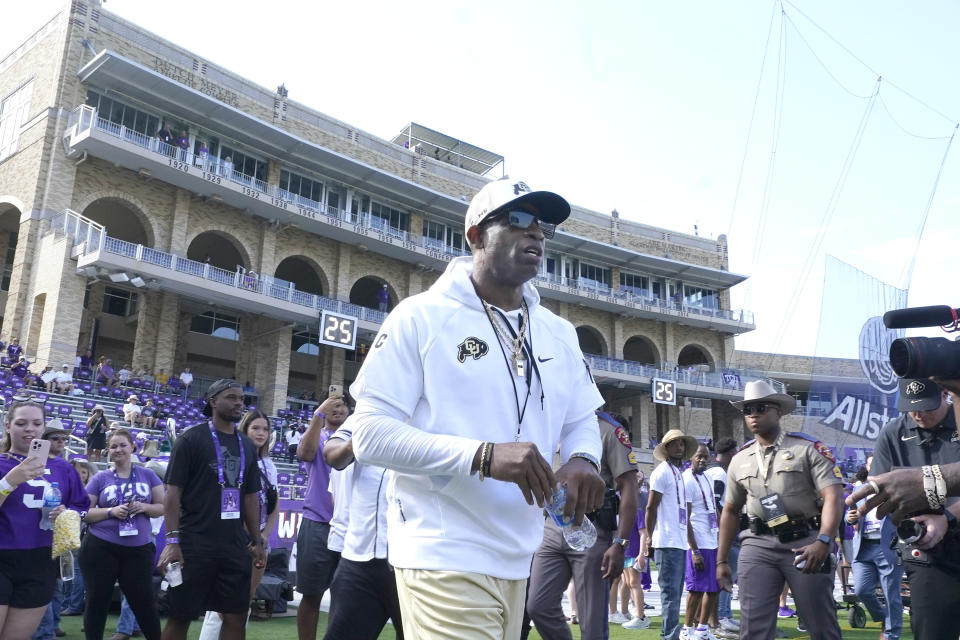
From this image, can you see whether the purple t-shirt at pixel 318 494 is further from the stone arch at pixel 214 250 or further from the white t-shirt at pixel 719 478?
the stone arch at pixel 214 250

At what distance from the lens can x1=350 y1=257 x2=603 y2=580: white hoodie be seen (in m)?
2.00

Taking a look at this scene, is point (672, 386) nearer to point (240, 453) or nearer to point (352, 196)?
point (352, 196)

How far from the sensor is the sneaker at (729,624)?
8.16m

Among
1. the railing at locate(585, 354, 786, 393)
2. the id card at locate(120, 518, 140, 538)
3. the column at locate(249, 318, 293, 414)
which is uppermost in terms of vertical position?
the railing at locate(585, 354, 786, 393)

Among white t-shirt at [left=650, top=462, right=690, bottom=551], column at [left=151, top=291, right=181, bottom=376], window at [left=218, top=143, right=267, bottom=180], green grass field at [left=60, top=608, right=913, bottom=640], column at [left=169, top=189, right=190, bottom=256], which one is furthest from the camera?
window at [left=218, top=143, right=267, bottom=180]

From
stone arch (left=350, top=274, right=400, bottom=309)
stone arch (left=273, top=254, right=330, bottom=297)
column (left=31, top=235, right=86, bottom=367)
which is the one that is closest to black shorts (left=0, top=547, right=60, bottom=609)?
column (left=31, top=235, right=86, bottom=367)

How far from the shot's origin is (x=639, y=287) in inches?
1750

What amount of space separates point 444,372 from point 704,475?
293 inches

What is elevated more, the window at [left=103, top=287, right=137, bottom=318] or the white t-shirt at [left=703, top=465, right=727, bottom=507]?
the window at [left=103, top=287, right=137, bottom=318]

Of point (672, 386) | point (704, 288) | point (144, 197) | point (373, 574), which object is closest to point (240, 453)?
point (373, 574)

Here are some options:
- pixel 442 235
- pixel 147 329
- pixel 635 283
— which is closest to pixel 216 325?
pixel 147 329

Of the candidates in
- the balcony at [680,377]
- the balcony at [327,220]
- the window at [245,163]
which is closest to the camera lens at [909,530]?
the balcony at [327,220]

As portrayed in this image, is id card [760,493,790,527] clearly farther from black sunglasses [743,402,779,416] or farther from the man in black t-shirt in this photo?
the man in black t-shirt

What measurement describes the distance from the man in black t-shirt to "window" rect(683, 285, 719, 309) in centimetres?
4246
